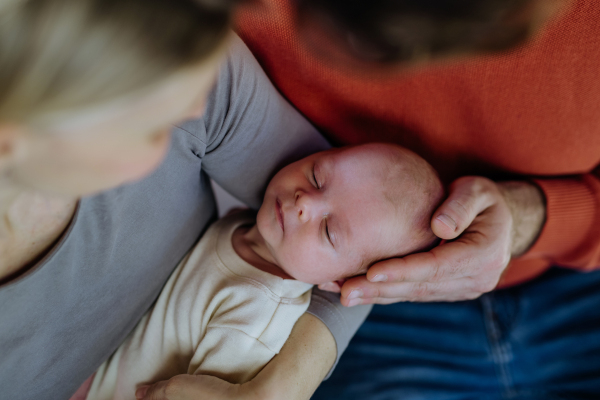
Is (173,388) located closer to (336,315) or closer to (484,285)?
(336,315)

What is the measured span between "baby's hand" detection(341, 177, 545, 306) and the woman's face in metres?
0.61

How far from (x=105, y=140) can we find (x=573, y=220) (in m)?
A: 1.19

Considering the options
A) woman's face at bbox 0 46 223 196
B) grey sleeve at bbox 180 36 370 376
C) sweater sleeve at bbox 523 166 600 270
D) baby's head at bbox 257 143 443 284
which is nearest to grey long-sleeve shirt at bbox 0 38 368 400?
grey sleeve at bbox 180 36 370 376

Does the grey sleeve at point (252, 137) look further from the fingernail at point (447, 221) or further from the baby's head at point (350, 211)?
the fingernail at point (447, 221)

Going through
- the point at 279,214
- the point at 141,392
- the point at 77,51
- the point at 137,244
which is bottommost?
the point at 141,392

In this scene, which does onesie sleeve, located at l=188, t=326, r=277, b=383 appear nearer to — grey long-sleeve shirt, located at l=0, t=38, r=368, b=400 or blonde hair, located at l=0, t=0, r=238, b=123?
grey long-sleeve shirt, located at l=0, t=38, r=368, b=400

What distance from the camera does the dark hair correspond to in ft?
1.39

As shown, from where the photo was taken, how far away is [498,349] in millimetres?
1198

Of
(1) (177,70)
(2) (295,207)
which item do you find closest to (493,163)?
(2) (295,207)

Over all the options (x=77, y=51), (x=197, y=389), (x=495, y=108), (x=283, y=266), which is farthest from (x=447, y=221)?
(x=77, y=51)

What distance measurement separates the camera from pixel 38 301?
0.71 metres

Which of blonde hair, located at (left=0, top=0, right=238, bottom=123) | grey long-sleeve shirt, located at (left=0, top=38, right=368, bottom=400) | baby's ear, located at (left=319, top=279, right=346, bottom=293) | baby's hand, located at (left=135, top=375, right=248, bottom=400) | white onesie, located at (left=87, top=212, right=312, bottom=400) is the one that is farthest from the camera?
baby's ear, located at (left=319, top=279, right=346, bottom=293)

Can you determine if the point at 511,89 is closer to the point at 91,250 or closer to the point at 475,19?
the point at 475,19

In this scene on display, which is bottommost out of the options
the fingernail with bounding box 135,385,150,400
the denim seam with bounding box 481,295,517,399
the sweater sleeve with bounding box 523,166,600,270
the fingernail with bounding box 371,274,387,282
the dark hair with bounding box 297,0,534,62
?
the denim seam with bounding box 481,295,517,399
